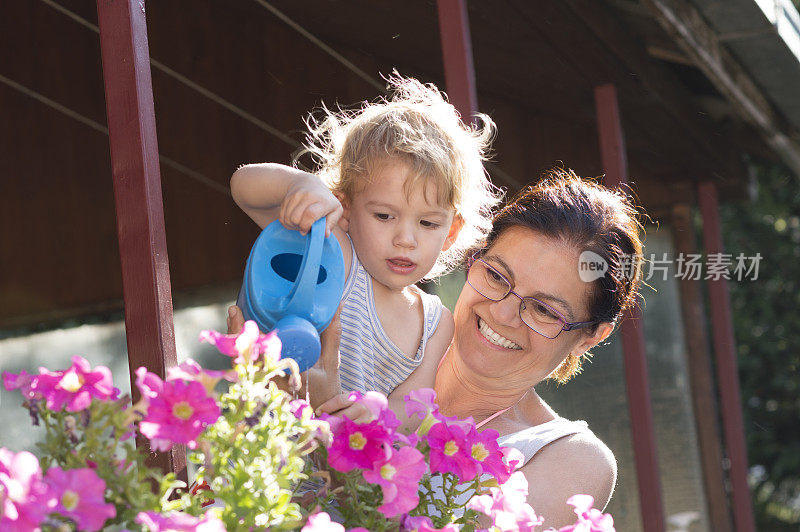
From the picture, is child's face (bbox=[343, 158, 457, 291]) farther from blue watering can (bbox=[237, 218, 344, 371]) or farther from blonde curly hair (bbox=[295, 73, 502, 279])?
blue watering can (bbox=[237, 218, 344, 371])

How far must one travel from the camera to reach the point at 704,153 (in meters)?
4.91

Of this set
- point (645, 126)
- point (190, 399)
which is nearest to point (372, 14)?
point (645, 126)

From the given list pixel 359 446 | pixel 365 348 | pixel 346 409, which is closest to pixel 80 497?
pixel 359 446

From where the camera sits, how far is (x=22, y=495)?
0.71 metres

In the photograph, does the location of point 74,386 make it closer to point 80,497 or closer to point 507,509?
point 80,497

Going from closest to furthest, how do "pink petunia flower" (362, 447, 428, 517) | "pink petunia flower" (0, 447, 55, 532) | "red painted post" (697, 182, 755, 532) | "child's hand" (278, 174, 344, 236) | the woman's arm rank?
"pink petunia flower" (0, 447, 55, 532), "pink petunia flower" (362, 447, 428, 517), "child's hand" (278, 174, 344, 236), the woman's arm, "red painted post" (697, 182, 755, 532)

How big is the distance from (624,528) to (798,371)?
278 centimetres

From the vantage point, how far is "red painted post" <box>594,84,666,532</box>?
350 centimetres

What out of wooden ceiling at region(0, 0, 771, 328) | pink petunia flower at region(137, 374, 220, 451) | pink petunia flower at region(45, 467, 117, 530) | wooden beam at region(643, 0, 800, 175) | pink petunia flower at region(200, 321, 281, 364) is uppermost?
wooden ceiling at region(0, 0, 771, 328)

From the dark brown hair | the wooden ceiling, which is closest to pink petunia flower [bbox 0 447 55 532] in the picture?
the dark brown hair

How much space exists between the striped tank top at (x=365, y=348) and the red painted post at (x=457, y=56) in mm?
718

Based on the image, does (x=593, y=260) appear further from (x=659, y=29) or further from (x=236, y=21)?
(x=236, y=21)

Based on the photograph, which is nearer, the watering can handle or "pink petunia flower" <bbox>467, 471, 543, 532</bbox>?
"pink petunia flower" <bbox>467, 471, 543, 532</bbox>

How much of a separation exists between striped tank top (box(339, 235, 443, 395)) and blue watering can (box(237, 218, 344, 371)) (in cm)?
23
